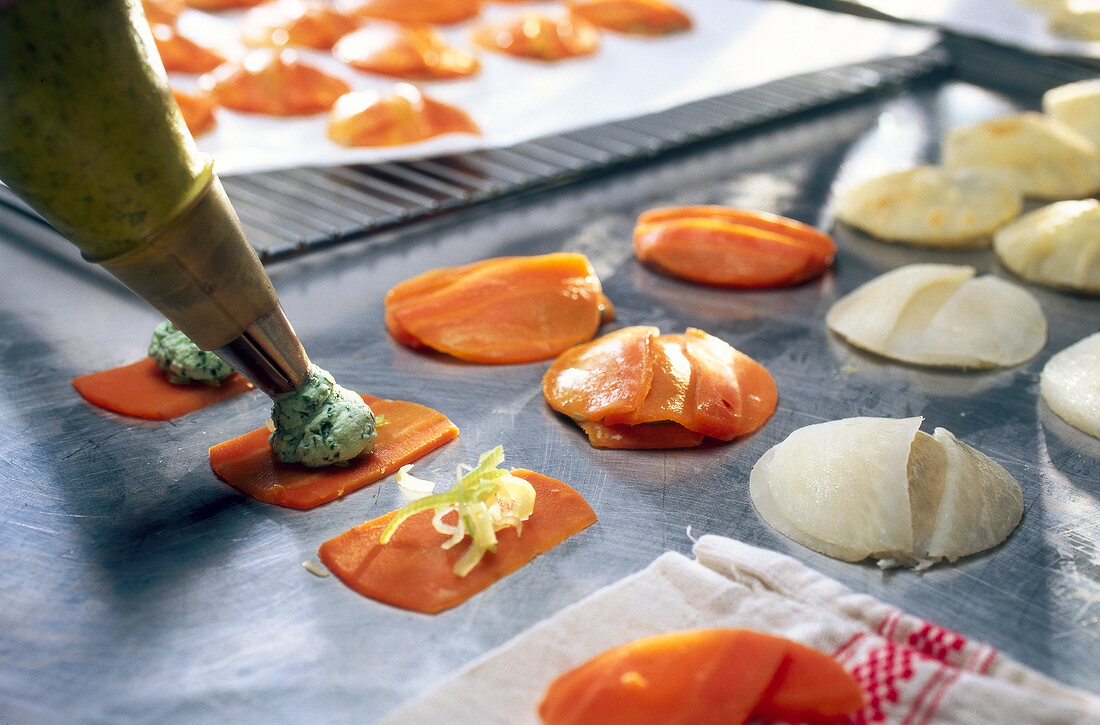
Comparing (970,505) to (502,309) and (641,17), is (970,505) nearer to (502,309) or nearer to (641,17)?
(502,309)

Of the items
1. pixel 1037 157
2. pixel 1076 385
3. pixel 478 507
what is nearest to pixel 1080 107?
pixel 1037 157

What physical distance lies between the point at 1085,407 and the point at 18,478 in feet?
5.18

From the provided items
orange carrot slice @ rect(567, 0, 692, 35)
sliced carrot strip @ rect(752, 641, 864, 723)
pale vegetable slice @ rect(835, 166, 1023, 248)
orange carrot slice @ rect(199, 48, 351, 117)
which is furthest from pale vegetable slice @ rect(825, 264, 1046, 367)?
orange carrot slice @ rect(567, 0, 692, 35)

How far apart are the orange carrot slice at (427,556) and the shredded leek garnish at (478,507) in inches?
0.4

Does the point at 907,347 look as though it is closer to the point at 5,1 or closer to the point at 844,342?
the point at 844,342

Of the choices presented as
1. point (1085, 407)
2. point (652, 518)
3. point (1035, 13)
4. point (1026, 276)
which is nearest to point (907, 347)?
point (1085, 407)

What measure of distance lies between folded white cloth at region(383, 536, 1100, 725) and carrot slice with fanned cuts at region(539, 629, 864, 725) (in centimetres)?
4

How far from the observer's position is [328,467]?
4.28 ft

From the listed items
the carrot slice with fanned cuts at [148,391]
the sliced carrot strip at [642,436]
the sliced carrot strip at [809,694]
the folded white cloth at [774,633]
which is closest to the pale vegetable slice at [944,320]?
the sliced carrot strip at [642,436]

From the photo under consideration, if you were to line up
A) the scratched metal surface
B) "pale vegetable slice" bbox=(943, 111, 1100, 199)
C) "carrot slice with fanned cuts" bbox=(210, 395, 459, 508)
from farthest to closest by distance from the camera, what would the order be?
"pale vegetable slice" bbox=(943, 111, 1100, 199) < "carrot slice with fanned cuts" bbox=(210, 395, 459, 508) < the scratched metal surface

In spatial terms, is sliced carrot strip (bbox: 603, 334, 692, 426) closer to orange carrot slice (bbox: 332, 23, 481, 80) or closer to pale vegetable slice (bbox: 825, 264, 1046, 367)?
pale vegetable slice (bbox: 825, 264, 1046, 367)

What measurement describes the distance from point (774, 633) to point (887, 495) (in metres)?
0.29

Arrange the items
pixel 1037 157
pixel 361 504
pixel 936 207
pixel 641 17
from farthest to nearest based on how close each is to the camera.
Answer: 1. pixel 641 17
2. pixel 1037 157
3. pixel 936 207
4. pixel 361 504

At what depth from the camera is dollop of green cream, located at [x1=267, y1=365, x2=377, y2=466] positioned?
1275 millimetres
